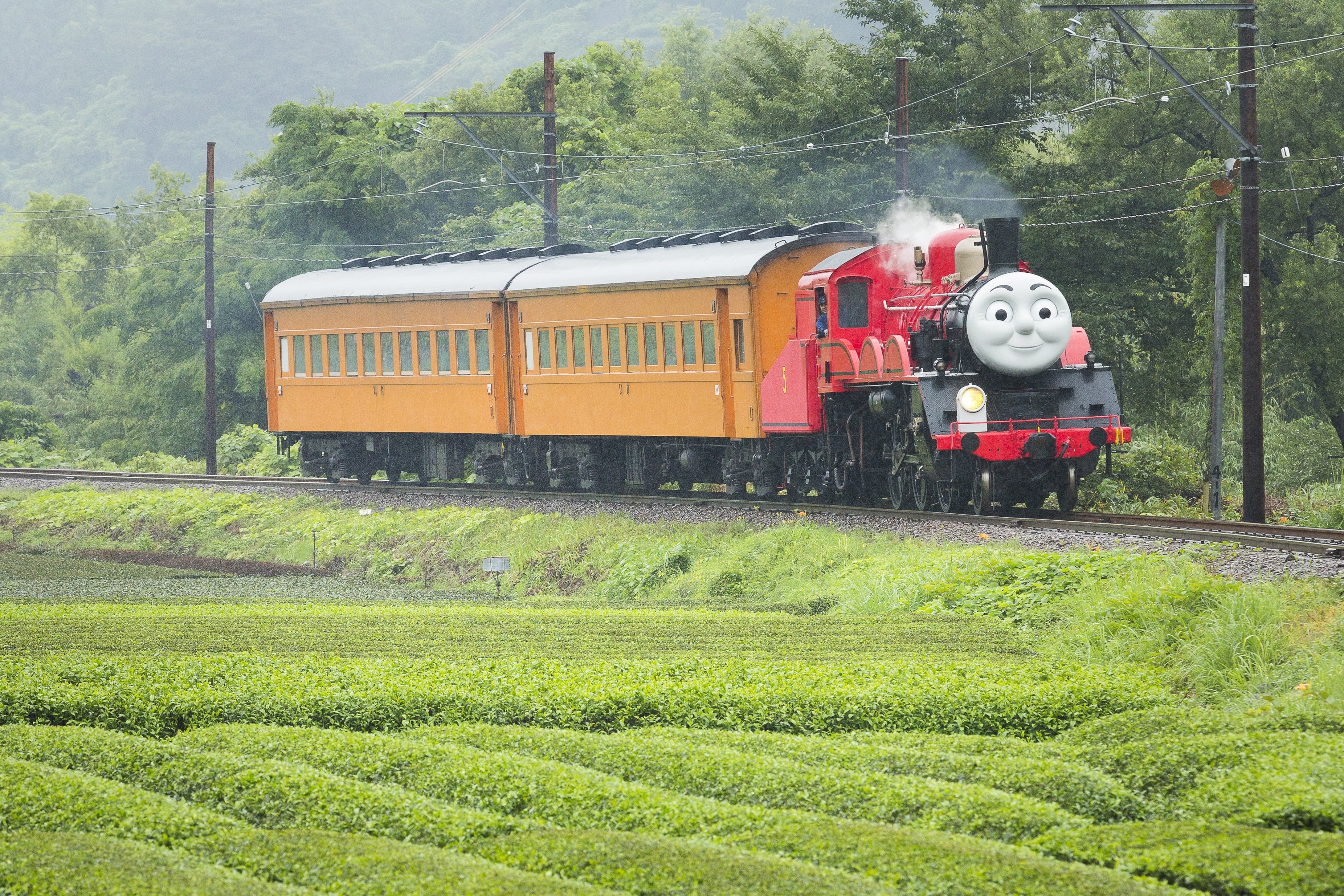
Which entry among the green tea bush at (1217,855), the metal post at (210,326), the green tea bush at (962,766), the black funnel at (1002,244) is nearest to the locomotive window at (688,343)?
the black funnel at (1002,244)

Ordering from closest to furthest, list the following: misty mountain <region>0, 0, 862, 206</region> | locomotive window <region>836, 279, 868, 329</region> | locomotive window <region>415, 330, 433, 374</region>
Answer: locomotive window <region>836, 279, 868, 329</region>
locomotive window <region>415, 330, 433, 374</region>
misty mountain <region>0, 0, 862, 206</region>

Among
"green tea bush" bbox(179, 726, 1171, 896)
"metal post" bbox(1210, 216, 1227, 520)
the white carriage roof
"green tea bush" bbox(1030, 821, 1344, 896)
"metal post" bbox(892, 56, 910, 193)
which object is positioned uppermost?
"metal post" bbox(892, 56, 910, 193)

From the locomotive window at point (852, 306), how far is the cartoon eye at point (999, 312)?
115 inches

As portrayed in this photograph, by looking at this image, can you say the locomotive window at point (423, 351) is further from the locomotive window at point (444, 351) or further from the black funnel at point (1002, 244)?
the black funnel at point (1002, 244)

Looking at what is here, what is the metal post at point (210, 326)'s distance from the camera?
4112 cm

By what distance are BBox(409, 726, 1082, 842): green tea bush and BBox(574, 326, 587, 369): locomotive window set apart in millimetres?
17350

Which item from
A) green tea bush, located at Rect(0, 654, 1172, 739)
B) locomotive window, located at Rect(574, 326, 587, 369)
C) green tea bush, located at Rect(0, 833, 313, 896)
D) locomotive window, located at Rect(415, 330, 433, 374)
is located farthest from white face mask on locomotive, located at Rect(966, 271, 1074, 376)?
green tea bush, located at Rect(0, 833, 313, 896)

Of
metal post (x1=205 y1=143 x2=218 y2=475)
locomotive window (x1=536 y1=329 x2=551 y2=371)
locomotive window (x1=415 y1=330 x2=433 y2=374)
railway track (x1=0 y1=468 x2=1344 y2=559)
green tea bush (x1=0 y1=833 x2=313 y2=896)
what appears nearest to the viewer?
green tea bush (x1=0 y1=833 x2=313 y2=896)

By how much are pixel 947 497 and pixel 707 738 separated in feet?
41.3

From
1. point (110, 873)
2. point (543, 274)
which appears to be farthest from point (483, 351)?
point (110, 873)

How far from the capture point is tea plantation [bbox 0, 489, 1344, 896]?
665 centimetres

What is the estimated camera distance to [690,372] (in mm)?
24391

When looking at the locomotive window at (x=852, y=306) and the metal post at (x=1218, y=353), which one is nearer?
the locomotive window at (x=852, y=306)

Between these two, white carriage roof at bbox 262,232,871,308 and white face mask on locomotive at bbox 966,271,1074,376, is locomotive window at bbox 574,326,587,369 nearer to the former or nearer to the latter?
white carriage roof at bbox 262,232,871,308
